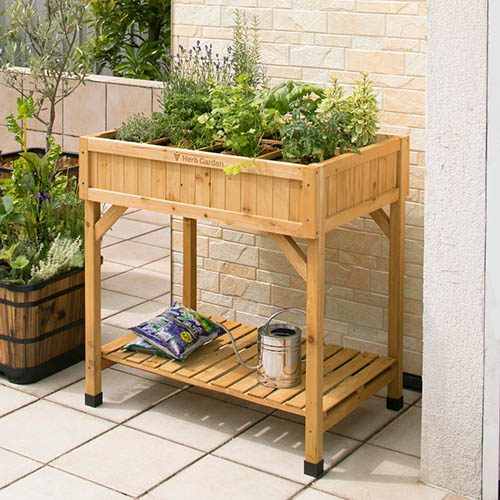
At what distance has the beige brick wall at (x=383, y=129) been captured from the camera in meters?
4.03

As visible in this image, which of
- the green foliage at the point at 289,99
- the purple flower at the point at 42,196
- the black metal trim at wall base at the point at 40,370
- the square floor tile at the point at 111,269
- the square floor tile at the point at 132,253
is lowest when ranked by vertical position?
the black metal trim at wall base at the point at 40,370

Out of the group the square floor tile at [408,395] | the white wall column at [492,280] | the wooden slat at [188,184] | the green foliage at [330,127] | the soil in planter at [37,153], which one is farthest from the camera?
the soil in planter at [37,153]

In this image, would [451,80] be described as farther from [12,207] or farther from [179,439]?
[12,207]

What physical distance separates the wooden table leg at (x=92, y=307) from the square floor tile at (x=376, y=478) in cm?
98

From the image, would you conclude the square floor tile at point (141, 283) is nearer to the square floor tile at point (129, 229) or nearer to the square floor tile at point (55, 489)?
the square floor tile at point (129, 229)

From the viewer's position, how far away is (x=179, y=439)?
12.6 feet

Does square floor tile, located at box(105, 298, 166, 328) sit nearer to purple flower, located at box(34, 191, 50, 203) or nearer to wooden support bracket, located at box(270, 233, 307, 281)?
purple flower, located at box(34, 191, 50, 203)

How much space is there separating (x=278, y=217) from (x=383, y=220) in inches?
25.1

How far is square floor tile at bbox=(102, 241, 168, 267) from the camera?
232 inches

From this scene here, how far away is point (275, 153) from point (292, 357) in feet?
2.31

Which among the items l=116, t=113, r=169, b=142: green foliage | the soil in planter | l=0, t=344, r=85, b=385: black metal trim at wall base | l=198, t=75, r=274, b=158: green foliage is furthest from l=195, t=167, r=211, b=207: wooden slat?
the soil in planter

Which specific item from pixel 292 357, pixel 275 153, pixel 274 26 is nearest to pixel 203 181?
pixel 275 153

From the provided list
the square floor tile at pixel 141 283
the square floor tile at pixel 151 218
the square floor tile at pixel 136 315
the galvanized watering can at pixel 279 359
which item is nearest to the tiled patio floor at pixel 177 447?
the galvanized watering can at pixel 279 359

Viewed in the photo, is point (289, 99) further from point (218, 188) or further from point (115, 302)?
point (115, 302)
